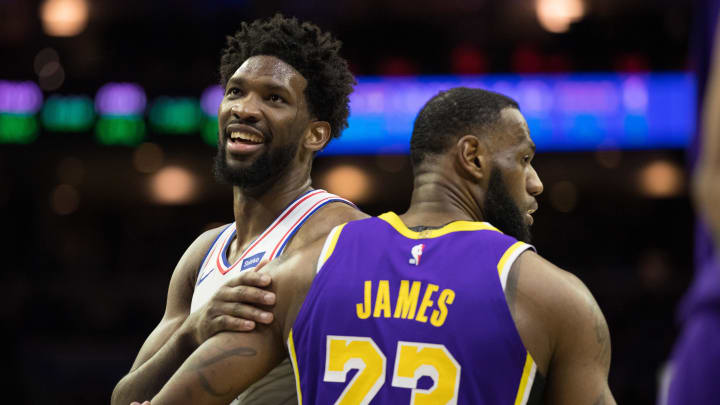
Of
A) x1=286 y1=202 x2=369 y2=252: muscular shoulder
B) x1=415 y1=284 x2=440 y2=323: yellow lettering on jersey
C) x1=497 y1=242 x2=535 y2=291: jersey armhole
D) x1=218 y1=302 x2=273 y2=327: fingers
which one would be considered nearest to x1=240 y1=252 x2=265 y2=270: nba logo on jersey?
x1=286 y1=202 x2=369 y2=252: muscular shoulder

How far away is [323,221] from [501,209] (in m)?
0.68

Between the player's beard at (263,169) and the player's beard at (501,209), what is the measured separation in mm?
901

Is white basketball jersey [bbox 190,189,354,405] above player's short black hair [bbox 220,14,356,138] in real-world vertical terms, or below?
below

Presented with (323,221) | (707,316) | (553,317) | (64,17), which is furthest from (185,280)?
(64,17)

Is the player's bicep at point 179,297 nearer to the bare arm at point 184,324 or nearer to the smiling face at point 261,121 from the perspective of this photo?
the bare arm at point 184,324

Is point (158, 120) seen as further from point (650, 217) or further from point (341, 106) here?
point (341, 106)

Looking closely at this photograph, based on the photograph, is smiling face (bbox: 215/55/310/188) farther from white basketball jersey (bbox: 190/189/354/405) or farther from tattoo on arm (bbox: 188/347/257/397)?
tattoo on arm (bbox: 188/347/257/397)

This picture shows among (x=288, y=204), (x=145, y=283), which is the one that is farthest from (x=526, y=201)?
(x=145, y=283)

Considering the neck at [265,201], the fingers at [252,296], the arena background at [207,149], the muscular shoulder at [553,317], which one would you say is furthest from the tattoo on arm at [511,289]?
the arena background at [207,149]

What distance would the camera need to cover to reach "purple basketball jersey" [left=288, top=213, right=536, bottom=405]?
2301mm

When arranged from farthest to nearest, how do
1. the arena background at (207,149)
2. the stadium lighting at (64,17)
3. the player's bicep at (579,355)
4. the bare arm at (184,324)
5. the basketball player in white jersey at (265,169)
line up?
the stadium lighting at (64,17), the arena background at (207,149), the basketball player in white jersey at (265,169), the bare arm at (184,324), the player's bicep at (579,355)

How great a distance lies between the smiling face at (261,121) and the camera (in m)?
3.31

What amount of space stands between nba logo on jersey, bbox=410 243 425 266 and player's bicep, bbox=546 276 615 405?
395 mm

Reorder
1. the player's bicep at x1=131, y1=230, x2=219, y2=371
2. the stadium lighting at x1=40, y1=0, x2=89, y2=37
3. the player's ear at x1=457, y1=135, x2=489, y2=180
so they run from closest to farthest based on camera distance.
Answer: the player's ear at x1=457, y1=135, x2=489, y2=180 < the player's bicep at x1=131, y1=230, x2=219, y2=371 < the stadium lighting at x1=40, y1=0, x2=89, y2=37
